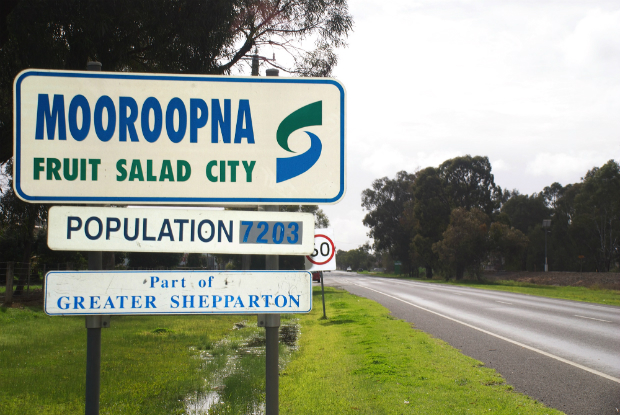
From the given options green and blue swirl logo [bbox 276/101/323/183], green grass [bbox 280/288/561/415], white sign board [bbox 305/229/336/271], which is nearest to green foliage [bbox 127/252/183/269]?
white sign board [bbox 305/229/336/271]

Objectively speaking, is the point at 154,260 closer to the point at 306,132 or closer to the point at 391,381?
the point at 391,381

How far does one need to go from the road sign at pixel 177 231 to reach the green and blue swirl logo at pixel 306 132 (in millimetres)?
276

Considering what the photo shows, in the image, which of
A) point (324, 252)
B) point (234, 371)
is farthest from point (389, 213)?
point (234, 371)

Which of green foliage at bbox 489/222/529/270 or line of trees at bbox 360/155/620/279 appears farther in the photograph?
line of trees at bbox 360/155/620/279

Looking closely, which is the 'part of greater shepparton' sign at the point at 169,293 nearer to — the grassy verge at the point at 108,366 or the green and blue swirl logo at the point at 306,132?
the green and blue swirl logo at the point at 306,132

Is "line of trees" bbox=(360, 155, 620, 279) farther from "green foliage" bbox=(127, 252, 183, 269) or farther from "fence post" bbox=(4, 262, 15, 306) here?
"fence post" bbox=(4, 262, 15, 306)

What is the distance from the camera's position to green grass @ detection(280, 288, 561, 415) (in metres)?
5.71

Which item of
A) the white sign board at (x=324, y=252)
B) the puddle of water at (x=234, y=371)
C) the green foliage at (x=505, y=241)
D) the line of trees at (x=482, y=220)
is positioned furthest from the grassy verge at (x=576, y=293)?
the puddle of water at (x=234, y=371)

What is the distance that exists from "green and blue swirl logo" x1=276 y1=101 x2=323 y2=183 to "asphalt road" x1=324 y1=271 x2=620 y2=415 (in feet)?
15.4

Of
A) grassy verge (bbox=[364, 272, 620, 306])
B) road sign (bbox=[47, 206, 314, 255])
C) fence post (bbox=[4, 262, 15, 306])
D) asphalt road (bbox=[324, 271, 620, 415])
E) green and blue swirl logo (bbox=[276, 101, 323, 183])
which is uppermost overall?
green and blue swirl logo (bbox=[276, 101, 323, 183])

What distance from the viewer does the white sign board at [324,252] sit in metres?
14.0

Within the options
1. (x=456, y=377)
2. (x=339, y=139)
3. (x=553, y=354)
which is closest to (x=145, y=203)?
(x=339, y=139)

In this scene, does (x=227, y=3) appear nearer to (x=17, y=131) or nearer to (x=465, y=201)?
(x=17, y=131)

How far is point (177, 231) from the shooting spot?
308 centimetres
